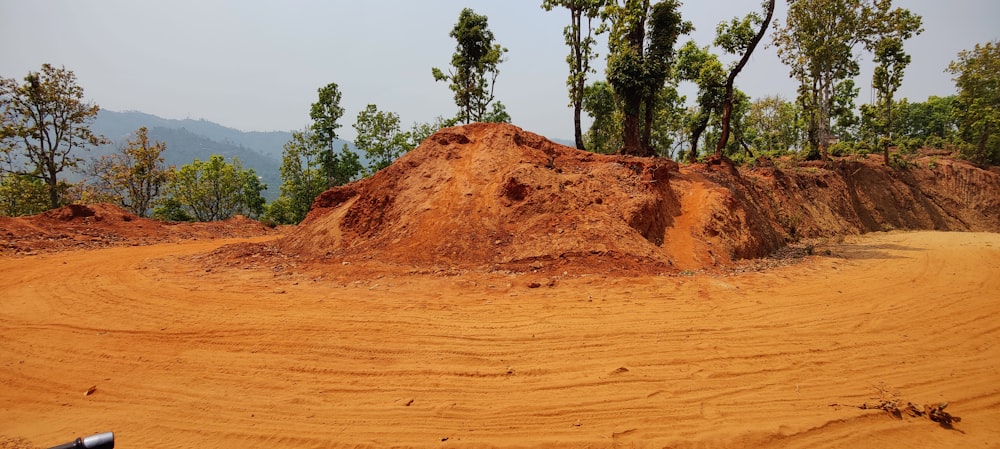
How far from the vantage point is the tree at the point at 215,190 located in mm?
30828

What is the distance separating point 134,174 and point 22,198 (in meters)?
5.08

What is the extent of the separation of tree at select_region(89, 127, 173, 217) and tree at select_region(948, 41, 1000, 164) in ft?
172

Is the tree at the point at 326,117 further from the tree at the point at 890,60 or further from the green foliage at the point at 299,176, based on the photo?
the tree at the point at 890,60

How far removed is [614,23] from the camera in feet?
52.6

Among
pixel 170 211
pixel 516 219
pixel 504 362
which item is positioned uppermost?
pixel 170 211

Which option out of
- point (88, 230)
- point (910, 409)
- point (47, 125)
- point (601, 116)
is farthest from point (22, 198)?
point (910, 409)

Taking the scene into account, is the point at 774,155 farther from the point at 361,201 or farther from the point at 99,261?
the point at 99,261

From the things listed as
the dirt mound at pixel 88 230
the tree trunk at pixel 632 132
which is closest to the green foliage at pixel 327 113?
the dirt mound at pixel 88 230

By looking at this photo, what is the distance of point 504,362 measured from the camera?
486 cm

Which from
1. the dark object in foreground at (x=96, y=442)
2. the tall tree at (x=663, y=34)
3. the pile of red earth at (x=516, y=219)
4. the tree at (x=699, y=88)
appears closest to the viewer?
the dark object in foreground at (x=96, y=442)

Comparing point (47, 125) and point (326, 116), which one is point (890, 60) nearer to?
point (326, 116)

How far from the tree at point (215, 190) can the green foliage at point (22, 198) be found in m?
6.30

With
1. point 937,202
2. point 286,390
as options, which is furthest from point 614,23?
point 937,202

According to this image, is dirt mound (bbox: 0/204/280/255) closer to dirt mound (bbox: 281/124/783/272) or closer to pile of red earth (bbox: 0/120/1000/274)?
pile of red earth (bbox: 0/120/1000/274)
